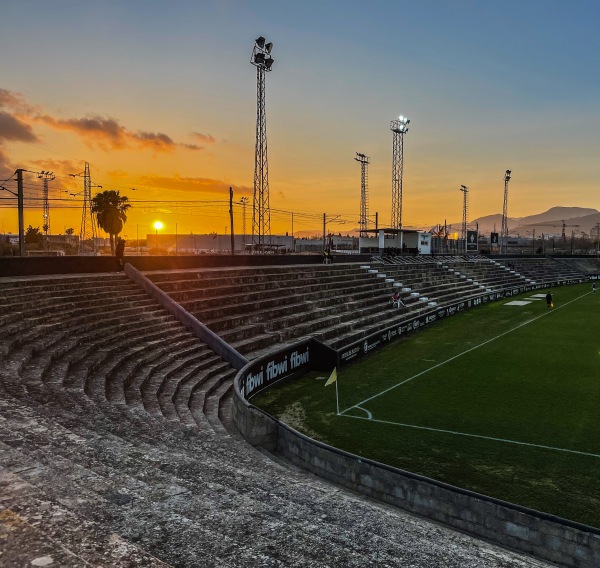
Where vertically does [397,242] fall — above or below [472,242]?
below

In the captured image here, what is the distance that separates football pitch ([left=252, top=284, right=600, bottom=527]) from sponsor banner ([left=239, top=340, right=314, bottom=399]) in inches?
16.6

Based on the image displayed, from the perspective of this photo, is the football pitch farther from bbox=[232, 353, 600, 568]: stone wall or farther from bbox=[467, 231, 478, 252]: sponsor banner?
bbox=[467, 231, 478, 252]: sponsor banner

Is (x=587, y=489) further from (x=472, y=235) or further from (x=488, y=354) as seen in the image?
(x=472, y=235)

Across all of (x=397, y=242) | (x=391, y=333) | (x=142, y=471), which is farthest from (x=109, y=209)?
(x=142, y=471)

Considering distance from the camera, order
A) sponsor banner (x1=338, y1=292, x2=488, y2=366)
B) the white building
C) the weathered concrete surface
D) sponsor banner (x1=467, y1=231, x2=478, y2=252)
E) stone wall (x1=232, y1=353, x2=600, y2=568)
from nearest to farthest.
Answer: the weathered concrete surface, stone wall (x1=232, y1=353, x2=600, y2=568), sponsor banner (x1=338, y1=292, x2=488, y2=366), the white building, sponsor banner (x1=467, y1=231, x2=478, y2=252)

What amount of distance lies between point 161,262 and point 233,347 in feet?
25.5

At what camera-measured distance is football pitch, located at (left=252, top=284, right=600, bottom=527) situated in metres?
10.0

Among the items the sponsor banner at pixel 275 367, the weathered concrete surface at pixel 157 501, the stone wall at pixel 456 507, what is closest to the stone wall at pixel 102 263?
the sponsor banner at pixel 275 367

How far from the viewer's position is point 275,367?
54.8 ft

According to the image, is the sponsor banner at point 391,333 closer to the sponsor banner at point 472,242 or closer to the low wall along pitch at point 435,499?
the low wall along pitch at point 435,499

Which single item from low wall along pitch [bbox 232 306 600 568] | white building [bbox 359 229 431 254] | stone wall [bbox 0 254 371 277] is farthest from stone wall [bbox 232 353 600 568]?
white building [bbox 359 229 431 254]

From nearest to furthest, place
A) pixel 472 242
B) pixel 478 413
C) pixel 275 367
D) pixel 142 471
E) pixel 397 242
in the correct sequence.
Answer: pixel 142 471 → pixel 478 413 → pixel 275 367 → pixel 397 242 → pixel 472 242

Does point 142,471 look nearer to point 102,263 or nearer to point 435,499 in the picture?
point 435,499

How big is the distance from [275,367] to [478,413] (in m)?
6.60
